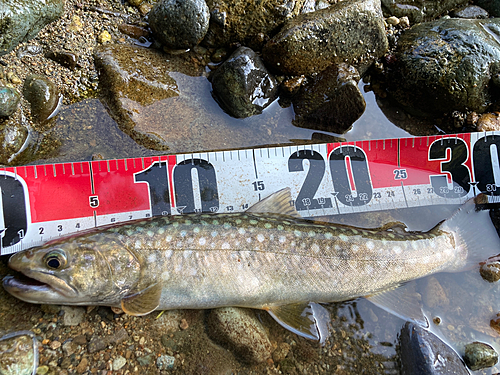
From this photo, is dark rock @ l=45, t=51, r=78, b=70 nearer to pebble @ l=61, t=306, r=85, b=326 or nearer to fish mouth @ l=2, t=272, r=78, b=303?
fish mouth @ l=2, t=272, r=78, b=303

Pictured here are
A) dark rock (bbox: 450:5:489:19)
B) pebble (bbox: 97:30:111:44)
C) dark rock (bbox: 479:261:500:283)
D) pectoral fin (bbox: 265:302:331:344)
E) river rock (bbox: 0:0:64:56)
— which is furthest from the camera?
dark rock (bbox: 450:5:489:19)

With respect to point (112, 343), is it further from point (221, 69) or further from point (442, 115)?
point (442, 115)

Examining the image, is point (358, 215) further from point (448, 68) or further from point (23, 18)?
point (23, 18)

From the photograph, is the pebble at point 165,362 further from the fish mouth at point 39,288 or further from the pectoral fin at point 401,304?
the pectoral fin at point 401,304

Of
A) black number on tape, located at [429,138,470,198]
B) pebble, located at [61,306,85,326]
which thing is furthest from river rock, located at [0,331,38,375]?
black number on tape, located at [429,138,470,198]

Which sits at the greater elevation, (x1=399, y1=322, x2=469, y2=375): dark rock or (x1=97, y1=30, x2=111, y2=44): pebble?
(x1=97, y1=30, x2=111, y2=44): pebble

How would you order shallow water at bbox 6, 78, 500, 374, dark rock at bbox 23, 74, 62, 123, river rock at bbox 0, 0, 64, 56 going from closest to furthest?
river rock at bbox 0, 0, 64, 56, shallow water at bbox 6, 78, 500, 374, dark rock at bbox 23, 74, 62, 123

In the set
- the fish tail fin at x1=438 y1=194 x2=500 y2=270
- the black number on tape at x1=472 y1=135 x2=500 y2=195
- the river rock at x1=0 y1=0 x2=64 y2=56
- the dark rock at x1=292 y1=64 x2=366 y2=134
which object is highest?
the river rock at x1=0 y1=0 x2=64 y2=56
